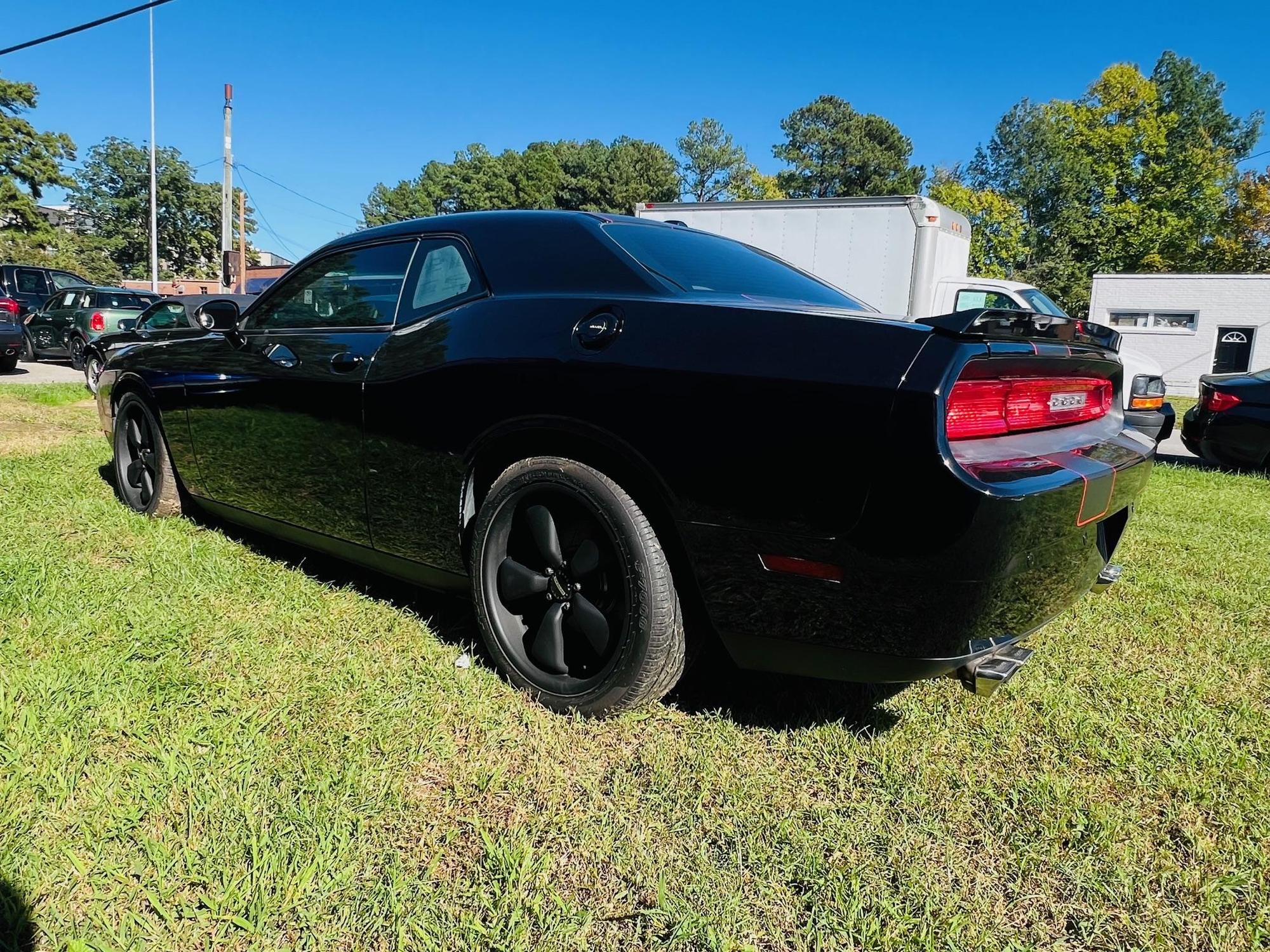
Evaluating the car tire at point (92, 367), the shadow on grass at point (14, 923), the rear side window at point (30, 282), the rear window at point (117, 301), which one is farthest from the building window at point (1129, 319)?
the shadow on grass at point (14, 923)

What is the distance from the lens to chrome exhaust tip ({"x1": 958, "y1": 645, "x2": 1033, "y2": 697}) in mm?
1950

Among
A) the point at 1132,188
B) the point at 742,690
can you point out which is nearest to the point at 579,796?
the point at 742,690

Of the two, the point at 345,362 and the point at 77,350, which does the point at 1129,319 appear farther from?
Result: the point at 345,362

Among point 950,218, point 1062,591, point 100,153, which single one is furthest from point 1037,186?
point 100,153

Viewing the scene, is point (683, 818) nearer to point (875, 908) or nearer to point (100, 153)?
point (875, 908)

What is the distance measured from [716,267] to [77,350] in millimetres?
14525

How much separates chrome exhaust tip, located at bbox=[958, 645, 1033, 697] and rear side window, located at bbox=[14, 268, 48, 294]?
20647 millimetres

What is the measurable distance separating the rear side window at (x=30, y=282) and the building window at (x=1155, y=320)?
2750 centimetres

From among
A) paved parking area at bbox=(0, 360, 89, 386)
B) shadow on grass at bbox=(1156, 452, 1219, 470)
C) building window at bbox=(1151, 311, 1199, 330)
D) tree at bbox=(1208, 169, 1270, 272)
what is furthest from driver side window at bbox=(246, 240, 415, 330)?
tree at bbox=(1208, 169, 1270, 272)

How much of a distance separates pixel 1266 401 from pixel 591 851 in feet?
Answer: 26.9

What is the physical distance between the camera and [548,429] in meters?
2.30

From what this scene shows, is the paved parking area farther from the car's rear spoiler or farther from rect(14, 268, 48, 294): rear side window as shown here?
the car's rear spoiler

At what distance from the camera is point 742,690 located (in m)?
2.59

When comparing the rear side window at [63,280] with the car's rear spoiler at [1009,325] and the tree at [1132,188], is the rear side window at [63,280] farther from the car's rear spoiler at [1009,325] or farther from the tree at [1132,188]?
the tree at [1132,188]
